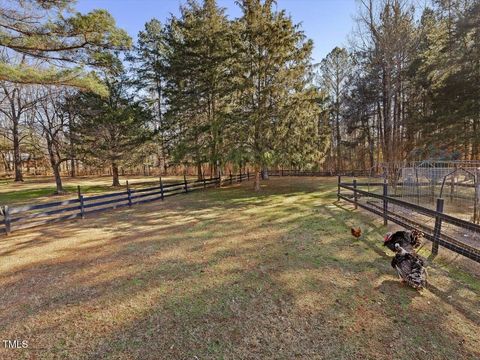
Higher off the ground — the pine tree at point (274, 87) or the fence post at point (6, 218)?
the pine tree at point (274, 87)

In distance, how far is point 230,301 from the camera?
11.2 ft

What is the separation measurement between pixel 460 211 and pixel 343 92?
20.9m

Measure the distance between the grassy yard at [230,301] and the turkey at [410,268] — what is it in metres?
0.13

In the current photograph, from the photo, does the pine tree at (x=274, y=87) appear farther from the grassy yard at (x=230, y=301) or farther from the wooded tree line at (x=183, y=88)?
the grassy yard at (x=230, y=301)

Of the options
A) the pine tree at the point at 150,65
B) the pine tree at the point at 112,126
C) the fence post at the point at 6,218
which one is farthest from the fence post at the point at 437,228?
the pine tree at the point at 112,126

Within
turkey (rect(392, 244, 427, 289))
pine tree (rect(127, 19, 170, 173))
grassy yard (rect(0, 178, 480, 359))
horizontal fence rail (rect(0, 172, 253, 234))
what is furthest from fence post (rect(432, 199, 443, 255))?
pine tree (rect(127, 19, 170, 173))

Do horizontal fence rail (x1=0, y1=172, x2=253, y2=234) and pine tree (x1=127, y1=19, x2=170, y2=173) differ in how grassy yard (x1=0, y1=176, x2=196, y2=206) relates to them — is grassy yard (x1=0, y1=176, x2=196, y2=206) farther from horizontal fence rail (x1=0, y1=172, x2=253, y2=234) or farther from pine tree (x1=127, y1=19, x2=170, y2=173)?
pine tree (x1=127, y1=19, x2=170, y2=173)

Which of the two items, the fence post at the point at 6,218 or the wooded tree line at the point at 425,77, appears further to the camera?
the wooded tree line at the point at 425,77

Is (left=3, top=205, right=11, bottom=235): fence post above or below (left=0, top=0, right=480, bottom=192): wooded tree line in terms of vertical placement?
below

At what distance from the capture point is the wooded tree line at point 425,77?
11.9m

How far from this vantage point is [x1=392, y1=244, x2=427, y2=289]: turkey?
139 inches

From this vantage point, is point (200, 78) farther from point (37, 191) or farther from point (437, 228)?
point (437, 228)

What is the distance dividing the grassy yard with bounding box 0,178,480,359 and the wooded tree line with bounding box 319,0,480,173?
10.4 meters

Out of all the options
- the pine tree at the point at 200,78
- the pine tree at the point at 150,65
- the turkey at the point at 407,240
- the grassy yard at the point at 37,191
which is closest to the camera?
the turkey at the point at 407,240
